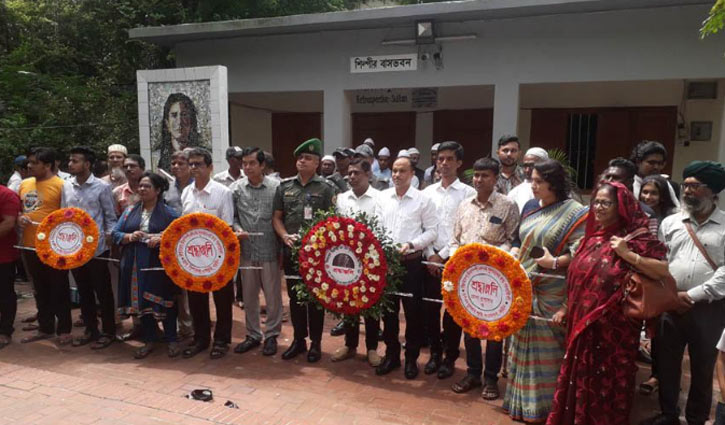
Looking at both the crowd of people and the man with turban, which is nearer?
the crowd of people

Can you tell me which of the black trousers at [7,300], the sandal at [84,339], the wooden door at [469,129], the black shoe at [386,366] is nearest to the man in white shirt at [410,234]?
the black shoe at [386,366]

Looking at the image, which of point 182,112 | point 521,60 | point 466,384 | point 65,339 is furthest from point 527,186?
point 182,112

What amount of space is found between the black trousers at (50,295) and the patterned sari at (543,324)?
4.57m

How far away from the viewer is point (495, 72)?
793 centimetres

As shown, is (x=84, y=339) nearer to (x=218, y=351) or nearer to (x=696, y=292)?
(x=218, y=351)

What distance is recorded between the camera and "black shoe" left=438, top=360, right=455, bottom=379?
4.34 metres

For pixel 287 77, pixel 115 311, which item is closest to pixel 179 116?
pixel 287 77

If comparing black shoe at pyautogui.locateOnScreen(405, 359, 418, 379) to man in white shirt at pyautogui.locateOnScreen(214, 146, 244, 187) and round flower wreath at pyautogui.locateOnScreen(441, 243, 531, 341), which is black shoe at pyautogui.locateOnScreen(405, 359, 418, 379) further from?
man in white shirt at pyautogui.locateOnScreen(214, 146, 244, 187)

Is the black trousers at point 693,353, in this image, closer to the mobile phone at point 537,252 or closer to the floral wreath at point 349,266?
the mobile phone at point 537,252

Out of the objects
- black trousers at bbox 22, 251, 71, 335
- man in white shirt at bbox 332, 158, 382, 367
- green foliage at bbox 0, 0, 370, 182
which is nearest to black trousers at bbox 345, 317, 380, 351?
man in white shirt at bbox 332, 158, 382, 367

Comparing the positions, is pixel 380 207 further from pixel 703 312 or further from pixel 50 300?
pixel 50 300

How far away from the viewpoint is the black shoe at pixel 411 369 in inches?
172

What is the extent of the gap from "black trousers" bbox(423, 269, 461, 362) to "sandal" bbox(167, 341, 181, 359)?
7.98 feet

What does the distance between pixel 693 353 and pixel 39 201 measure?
20.0 ft
